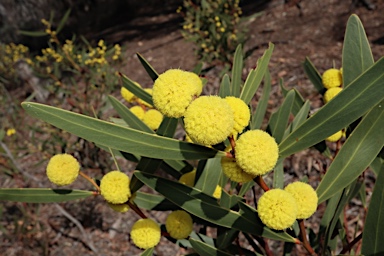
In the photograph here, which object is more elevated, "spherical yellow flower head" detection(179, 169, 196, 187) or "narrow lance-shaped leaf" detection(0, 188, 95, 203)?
"narrow lance-shaped leaf" detection(0, 188, 95, 203)

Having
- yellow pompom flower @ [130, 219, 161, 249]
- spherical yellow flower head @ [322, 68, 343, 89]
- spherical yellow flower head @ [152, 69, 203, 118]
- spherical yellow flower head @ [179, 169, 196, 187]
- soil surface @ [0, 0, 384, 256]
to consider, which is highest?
spherical yellow flower head @ [152, 69, 203, 118]

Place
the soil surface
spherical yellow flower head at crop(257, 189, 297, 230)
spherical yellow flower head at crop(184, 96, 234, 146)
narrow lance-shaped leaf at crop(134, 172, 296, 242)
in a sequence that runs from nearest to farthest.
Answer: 1. spherical yellow flower head at crop(184, 96, 234, 146)
2. spherical yellow flower head at crop(257, 189, 297, 230)
3. narrow lance-shaped leaf at crop(134, 172, 296, 242)
4. the soil surface

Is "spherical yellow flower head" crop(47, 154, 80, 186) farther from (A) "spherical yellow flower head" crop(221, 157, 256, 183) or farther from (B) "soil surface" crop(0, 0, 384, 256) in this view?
(B) "soil surface" crop(0, 0, 384, 256)

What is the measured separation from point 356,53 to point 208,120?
0.48 meters

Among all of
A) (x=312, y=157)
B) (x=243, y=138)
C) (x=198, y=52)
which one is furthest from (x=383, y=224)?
(x=198, y=52)

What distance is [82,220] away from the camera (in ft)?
7.80

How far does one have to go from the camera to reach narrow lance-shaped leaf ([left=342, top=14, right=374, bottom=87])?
811mm

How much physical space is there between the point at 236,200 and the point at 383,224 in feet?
0.90

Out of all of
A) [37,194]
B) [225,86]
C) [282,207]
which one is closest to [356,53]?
[225,86]

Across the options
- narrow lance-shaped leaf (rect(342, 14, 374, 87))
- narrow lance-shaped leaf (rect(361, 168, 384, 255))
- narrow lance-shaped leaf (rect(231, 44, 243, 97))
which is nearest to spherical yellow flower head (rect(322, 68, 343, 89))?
narrow lance-shaped leaf (rect(342, 14, 374, 87))

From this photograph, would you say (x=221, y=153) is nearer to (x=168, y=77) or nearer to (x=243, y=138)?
(x=243, y=138)

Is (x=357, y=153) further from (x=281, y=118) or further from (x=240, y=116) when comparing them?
(x=240, y=116)

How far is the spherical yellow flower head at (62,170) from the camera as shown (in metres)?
0.83

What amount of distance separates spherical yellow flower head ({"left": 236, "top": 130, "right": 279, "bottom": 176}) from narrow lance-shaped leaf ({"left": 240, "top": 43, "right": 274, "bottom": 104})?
0.60 feet
